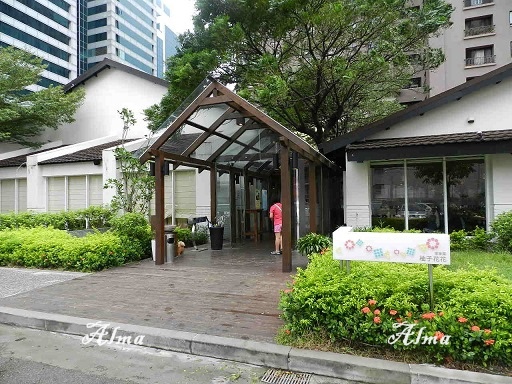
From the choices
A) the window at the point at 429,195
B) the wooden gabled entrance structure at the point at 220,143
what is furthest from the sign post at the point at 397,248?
the window at the point at 429,195

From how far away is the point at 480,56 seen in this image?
35625mm

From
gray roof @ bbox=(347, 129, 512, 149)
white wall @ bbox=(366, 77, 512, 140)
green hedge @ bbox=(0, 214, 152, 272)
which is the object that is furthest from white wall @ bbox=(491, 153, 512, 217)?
green hedge @ bbox=(0, 214, 152, 272)

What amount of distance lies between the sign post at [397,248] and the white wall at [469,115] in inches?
313

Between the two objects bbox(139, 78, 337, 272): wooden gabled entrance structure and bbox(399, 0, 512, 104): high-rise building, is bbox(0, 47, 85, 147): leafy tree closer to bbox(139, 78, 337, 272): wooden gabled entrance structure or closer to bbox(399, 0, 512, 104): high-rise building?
bbox(139, 78, 337, 272): wooden gabled entrance structure

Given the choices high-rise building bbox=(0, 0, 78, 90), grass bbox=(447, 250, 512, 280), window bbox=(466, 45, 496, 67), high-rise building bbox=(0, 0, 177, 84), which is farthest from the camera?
high-rise building bbox=(0, 0, 177, 84)

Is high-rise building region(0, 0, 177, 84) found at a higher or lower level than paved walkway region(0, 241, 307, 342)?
higher

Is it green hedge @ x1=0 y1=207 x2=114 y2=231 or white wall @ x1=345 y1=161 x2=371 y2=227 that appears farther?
green hedge @ x1=0 y1=207 x2=114 y2=231

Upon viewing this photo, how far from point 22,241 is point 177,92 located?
6.81 metres

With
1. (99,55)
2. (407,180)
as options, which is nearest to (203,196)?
(407,180)

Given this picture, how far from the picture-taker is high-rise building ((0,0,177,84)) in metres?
54.2

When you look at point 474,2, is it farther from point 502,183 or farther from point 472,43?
point 502,183

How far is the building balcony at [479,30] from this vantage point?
114ft

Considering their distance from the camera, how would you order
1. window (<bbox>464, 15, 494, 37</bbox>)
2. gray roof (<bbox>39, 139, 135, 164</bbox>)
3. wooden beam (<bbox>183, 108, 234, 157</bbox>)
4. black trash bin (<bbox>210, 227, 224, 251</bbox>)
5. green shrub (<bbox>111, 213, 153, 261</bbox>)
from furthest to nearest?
1. window (<bbox>464, 15, 494, 37</bbox>)
2. gray roof (<bbox>39, 139, 135, 164</bbox>)
3. black trash bin (<bbox>210, 227, 224, 251</bbox>)
4. green shrub (<bbox>111, 213, 153, 261</bbox>)
5. wooden beam (<bbox>183, 108, 234, 157</bbox>)

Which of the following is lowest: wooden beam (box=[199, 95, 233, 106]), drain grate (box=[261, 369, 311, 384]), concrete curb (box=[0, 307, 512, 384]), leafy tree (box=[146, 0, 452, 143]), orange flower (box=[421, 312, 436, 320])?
drain grate (box=[261, 369, 311, 384])
